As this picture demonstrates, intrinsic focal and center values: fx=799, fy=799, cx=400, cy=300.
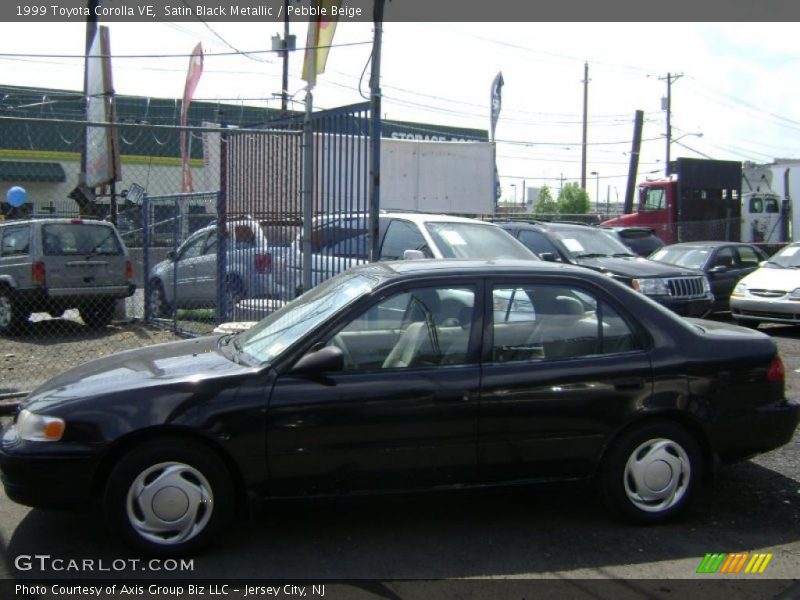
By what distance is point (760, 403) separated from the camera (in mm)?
4895

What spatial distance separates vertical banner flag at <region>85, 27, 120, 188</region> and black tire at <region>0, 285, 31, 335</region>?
227cm

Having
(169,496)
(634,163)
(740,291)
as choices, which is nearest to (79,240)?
(169,496)

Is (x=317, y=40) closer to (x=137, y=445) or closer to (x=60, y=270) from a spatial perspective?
(x=60, y=270)

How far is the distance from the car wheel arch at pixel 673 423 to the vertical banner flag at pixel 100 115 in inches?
366

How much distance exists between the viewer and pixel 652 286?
38.4ft

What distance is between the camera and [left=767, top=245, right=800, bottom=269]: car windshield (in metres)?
13.1

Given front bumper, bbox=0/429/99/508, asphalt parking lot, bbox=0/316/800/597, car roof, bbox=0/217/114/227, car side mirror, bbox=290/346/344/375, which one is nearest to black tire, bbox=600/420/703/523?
asphalt parking lot, bbox=0/316/800/597

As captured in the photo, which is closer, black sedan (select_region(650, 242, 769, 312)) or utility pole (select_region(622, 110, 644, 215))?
black sedan (select_region(650, 242, 769, 312))

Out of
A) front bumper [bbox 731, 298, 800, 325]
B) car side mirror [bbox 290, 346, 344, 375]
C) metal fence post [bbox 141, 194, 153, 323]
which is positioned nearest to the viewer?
car side mirror [bbox 290, 346, 344, 375]

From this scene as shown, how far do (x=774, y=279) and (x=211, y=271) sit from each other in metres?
8.68

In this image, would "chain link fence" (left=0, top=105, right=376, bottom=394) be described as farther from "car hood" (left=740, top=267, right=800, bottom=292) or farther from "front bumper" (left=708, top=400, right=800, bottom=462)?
"car hood" (left=740, top=267, right=800, bottom=292)

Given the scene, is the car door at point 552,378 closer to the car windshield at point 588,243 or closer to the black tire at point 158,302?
the car windshield at point 588,243

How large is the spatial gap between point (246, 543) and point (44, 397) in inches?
53.9

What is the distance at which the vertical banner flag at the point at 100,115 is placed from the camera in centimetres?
1173
